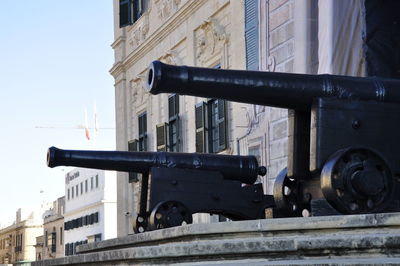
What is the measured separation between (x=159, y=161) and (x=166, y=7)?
9678 mm

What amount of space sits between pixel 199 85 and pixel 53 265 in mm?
2396

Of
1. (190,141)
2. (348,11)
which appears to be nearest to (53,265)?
(348,11)

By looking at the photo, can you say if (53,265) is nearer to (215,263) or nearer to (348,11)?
(215,263)

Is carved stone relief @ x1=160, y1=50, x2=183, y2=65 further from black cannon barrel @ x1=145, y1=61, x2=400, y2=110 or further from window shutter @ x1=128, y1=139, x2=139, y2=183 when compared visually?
black cannon barrel @ x1=145, y1=61, x2=400, y2=110

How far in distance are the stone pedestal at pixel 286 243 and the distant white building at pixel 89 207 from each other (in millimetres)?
47922

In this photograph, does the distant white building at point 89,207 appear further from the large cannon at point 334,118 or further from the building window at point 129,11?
the large cannon at point 334,118

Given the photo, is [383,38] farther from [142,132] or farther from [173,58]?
[142,132]

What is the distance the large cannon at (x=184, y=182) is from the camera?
35.9ft

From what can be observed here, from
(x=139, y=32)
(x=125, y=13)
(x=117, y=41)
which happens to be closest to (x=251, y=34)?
(x=139, y=32)

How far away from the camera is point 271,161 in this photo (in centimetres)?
1351

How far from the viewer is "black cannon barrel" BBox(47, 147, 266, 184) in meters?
11.4

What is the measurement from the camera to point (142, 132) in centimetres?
2236

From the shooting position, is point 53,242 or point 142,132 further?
point 53,242

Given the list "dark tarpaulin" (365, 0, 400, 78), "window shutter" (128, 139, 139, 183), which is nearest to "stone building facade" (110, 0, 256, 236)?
"window shutter" (128, 139, 139, 183)
